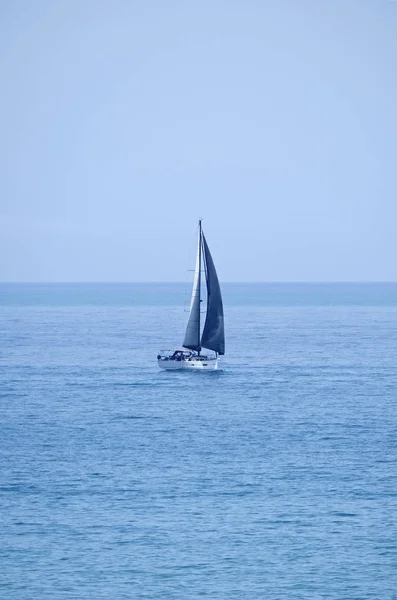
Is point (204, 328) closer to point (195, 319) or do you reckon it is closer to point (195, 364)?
point (195, 319)

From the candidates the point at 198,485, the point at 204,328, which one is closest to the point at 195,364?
the point at 204,328

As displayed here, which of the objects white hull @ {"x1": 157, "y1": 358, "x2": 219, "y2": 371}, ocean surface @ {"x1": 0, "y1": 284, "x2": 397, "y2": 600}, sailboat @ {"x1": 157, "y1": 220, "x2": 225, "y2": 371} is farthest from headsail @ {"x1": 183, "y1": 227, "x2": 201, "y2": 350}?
ocean surface @ {"x1": 0, "y1": 284, "x2": 397, "y2": 600}

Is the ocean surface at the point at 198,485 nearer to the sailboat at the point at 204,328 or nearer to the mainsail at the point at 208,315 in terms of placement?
the sailboat at the point at 204,328

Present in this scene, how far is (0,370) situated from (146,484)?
5440 centimetres

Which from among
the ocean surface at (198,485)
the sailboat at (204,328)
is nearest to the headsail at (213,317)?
the sailboat at (204,328)

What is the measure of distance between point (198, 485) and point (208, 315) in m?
46.1

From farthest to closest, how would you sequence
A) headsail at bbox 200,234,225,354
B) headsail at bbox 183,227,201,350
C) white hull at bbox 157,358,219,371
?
headsail at bbox 183,227,201,350, white hull at bbox 157,358,219,371, headsail at bbox 200,234,225,354

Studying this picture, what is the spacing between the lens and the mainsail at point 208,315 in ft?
328

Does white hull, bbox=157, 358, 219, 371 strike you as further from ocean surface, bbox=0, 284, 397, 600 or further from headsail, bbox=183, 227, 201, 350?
headsail, bbox=183, 227, 201, 350

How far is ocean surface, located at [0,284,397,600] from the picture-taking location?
4331 cm

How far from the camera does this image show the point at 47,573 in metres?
43.5

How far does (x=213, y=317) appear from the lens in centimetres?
10062

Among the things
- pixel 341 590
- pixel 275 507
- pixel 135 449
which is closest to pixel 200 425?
pixel 135 449

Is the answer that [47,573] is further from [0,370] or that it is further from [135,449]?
[0,370]
